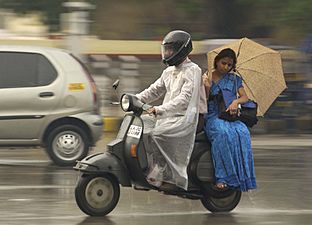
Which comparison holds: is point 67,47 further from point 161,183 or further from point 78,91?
point 161,183

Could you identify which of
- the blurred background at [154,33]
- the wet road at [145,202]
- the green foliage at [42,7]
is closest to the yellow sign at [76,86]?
the wet road at [145,202]

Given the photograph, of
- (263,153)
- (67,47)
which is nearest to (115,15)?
(67,47)

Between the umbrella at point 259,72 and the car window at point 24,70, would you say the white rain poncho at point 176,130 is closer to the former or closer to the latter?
the umbrella at point 259,72

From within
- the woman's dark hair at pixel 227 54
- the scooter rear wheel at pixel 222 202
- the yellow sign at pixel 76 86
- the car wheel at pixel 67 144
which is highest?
the woman's dark hair at pixel 227 54

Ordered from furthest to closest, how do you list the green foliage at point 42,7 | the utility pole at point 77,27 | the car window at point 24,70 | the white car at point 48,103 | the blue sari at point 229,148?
the green foliage at point 42,7
the utility pole at point 77,27
the car window at point 24,70
the white car at point 48,103
the blue sari at point 229,148

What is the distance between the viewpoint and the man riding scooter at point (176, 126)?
916 centimetres

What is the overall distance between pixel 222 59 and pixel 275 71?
66 cm

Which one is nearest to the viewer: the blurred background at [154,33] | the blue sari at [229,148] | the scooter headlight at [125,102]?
the scooter headlight at [125,102]

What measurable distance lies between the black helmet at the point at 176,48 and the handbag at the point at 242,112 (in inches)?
23.9

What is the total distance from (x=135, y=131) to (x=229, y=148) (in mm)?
961

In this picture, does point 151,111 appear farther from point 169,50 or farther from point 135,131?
point 169,50

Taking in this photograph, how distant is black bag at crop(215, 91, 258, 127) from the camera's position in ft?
31.1

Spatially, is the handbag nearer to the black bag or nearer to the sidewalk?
the black bag

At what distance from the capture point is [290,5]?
21.8 metres
